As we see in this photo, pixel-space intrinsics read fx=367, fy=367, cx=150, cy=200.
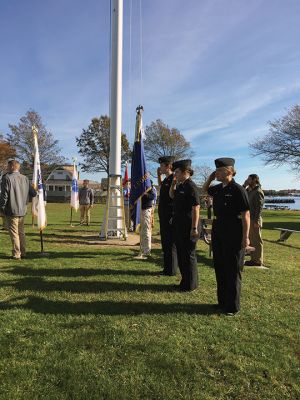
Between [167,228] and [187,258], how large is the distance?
4.18 ft

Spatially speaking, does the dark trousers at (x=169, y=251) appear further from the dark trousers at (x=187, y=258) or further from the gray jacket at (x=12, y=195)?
the gray jacket at (x=12, y=195)

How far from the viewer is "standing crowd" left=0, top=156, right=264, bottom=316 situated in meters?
5.03

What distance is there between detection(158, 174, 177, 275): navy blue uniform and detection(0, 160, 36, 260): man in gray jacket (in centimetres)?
326

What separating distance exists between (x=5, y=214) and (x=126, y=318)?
4.58m

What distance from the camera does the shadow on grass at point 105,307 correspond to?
4961 millimetres

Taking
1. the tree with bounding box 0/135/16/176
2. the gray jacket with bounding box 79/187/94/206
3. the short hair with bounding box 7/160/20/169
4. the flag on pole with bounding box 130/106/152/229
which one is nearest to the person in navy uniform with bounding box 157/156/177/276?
the flag on pole with bounding box 130/106/152/229

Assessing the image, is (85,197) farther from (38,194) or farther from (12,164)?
(12,164)

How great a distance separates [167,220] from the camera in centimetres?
719

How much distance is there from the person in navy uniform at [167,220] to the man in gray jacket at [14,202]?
326cm

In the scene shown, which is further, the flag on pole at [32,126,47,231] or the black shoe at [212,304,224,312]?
the flag on pole at [32,126,47,231]

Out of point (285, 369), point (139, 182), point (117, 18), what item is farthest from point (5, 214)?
point (117, 18)

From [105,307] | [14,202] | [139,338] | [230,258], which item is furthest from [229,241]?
[14,202]

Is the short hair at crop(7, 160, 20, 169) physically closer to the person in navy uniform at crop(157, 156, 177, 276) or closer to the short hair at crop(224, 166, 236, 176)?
the person in navy uniform at crop(157, 156, 177, 276)

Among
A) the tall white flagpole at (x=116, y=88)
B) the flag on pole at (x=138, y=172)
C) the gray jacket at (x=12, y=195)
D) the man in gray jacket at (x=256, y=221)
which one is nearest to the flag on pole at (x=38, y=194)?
the gray jacket at (x=12, y=195)
